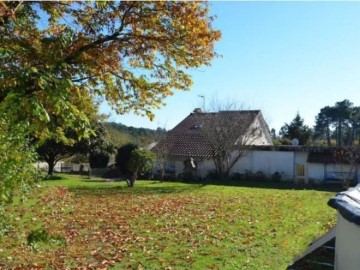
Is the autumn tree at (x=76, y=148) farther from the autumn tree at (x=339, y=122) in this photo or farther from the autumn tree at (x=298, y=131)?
the autumn tree at (x=339, y=122)

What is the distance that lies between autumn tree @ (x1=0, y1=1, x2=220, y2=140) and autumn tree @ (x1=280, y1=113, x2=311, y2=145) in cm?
4272

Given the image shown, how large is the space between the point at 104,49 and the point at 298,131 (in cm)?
4479

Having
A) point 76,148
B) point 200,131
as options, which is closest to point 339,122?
point 200,131

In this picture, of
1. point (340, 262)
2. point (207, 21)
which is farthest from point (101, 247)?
point (340, 262)

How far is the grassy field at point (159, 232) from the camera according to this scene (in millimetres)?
7793

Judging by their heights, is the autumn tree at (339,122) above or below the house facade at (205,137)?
above

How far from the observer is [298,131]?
164 ft

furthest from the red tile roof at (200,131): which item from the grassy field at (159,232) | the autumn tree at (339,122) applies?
the autumn tree at (339,122)

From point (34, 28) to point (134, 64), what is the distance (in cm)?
225

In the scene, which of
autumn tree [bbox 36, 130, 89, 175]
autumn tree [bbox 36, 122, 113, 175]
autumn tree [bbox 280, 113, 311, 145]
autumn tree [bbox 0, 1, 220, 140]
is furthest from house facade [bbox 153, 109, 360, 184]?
autumn tree [bbox 0, 1, 220, 140]

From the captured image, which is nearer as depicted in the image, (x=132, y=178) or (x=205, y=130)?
(x=132, y=178)

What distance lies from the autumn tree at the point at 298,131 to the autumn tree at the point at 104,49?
140 ft

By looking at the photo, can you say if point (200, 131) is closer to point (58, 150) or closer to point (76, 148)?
point (76, 148)

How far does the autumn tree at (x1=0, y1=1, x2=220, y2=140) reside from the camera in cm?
669
